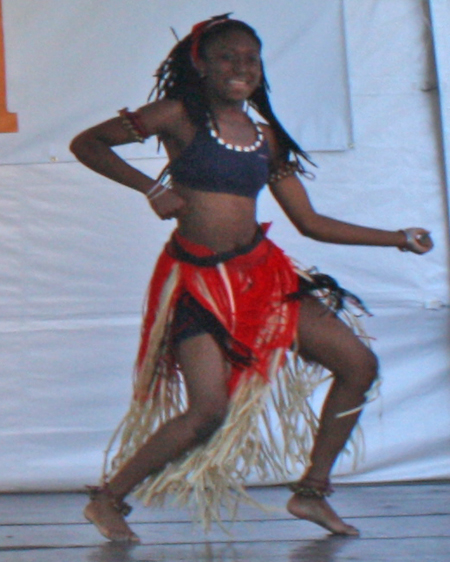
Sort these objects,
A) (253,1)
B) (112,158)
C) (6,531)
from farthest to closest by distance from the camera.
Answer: (253,1)
(6,531)
(112,158)

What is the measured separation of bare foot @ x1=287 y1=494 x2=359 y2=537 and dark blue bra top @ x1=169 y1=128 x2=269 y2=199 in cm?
82

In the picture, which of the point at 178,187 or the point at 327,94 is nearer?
the point at 178,187

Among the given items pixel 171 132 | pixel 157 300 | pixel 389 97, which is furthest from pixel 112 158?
pixel 389 97

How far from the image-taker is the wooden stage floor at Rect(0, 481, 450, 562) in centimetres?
268

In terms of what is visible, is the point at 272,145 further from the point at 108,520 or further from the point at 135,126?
the point at 108,520

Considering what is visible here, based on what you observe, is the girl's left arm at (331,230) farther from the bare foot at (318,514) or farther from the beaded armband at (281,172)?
the bare foot at (318,514)

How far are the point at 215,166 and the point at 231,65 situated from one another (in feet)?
0.84

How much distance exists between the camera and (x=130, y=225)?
3797 mm

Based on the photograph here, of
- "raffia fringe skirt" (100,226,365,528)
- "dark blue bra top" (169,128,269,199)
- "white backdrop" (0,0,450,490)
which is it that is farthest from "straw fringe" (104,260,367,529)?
"white backdrop" (0,0,450,490)

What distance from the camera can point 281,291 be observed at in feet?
9.40

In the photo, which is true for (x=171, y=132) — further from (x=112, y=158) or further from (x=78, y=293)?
(x=78, y=293)

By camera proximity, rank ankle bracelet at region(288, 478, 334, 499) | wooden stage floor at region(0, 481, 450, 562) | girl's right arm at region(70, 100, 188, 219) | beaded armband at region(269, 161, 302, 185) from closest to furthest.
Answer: wooden stage floor at region(0, 481, 450, 562)
girl's right arm at region(70, 100, 188, 219)
ankle bracelet at region(288, 478, 334, 499)
beaded armband at region(269, 161, 302, 185)

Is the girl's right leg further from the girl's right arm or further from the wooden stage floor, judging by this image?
the girl's right arm

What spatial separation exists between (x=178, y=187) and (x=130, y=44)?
1.01m
